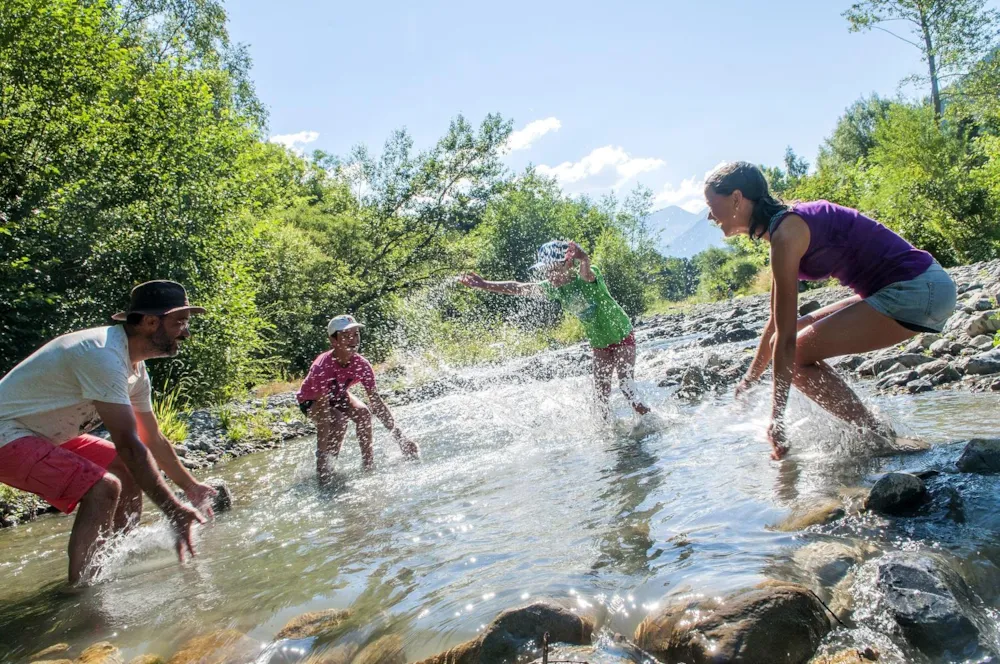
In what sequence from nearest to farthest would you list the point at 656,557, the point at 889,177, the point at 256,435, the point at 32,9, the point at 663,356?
1. the point at 656,557
2. the point at 256,435
3. the point at 32,9
4. the point at 663,356
5. the point at 889,177

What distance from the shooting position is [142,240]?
13.2 metres

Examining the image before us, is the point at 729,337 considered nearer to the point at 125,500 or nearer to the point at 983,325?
the point at 983,325

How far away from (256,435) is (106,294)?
3.80m

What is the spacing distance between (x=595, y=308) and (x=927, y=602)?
501 cm

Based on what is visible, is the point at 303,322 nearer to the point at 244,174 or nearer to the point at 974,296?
the point at 244,174

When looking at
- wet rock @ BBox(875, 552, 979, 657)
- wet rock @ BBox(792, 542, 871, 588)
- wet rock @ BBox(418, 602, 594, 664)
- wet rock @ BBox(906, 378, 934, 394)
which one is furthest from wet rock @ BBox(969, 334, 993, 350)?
wet rock @ BBox(418, 602, 594, 664)

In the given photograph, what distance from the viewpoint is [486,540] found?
163 inches

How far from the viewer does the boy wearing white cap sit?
24.3 feet

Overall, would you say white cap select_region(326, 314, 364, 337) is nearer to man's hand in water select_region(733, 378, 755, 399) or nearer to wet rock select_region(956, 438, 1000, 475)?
man's hand in water select_region(733, 378, 755, 399)

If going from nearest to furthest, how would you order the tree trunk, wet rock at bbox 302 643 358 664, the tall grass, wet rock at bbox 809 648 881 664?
wet rock at bbox 809 648 881 664 < wet rock at bbox 302 643 358 664 < the tall grass < the tree trunk

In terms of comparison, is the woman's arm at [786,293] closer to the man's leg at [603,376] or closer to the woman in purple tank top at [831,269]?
the woman in purple tank top at [831,269]

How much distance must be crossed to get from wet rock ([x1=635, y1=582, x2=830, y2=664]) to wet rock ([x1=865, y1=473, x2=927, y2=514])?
1094mm

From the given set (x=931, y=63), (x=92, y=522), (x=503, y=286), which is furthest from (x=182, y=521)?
(x=931, y=63)

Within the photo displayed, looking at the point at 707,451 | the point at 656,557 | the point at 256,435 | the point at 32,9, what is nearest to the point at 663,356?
the point at 256,435
